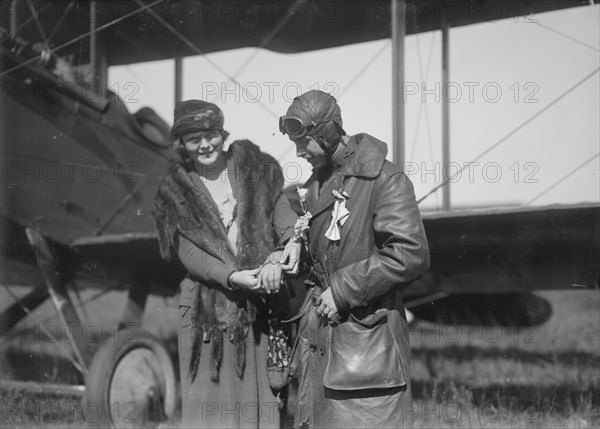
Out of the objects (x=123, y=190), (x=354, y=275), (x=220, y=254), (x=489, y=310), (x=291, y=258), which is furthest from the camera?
(x=489, y=310)

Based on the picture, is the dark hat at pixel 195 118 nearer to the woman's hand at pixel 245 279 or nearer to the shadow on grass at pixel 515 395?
the woman's hand at pixel 245 279

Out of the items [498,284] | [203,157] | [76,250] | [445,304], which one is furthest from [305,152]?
[445,304]

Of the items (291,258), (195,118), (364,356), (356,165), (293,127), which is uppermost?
(195,118)

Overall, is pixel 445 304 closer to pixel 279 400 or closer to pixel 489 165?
pixel 489 165

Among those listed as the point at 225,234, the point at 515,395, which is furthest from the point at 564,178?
the point at 225,234

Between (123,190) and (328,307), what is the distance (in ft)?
13.3

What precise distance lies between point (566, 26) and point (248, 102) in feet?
7.33

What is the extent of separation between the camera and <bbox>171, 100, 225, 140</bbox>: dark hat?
11.0 ft

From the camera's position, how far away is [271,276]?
9.67 feet

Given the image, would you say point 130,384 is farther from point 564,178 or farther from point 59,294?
point 564,178

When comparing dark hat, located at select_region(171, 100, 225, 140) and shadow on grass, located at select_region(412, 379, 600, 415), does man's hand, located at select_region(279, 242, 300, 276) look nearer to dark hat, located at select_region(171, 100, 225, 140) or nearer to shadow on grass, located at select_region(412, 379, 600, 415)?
dark hat, located at select_region(171, 100, 225, 140)

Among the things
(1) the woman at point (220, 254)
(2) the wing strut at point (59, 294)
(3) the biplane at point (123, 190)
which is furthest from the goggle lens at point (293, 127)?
(2) the wing strut at point (59, 294)

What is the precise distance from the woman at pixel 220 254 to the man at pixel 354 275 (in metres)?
0.56

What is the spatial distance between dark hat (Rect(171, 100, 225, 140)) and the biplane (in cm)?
158
